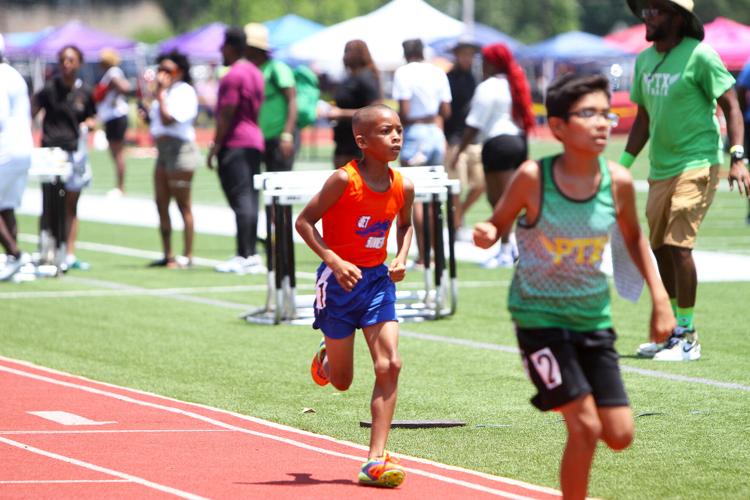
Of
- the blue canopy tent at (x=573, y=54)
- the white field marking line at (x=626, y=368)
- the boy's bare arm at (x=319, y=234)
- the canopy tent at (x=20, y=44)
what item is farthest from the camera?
the canopy tent at (x=20, y=44)

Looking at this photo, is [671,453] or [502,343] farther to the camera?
[502,343]

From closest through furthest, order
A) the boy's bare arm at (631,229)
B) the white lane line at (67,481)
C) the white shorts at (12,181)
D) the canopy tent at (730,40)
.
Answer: the boy's bare arm at (631,229)
the white lane line at (67,481)
the white shorts at (12,181)
the canopy tent at (730,40)

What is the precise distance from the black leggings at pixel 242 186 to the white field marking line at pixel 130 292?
3.87 ft

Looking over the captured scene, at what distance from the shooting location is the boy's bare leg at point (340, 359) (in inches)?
298

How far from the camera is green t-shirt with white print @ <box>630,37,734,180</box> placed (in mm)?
10234

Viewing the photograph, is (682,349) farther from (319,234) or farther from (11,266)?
(11,266)

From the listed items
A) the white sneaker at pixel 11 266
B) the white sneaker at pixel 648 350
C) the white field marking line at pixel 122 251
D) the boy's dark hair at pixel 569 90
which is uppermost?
the boy's dark hair at pixel 569 90

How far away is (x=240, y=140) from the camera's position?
1614 centimetres

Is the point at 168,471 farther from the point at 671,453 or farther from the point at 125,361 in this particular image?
the point at 125,361

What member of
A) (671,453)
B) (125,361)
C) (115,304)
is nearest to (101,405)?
(125,361)

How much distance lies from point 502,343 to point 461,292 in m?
3.27

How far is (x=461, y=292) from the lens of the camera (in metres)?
14.6

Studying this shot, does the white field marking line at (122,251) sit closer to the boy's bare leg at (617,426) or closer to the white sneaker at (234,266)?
the white sneaker at (234,266)

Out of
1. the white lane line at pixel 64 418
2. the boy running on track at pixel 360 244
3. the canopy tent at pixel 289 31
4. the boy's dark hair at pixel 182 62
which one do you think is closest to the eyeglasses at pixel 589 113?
the boy running on track at pixel 360 244
